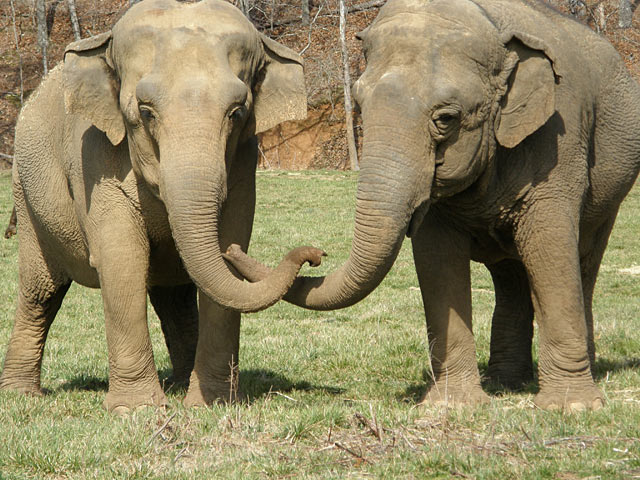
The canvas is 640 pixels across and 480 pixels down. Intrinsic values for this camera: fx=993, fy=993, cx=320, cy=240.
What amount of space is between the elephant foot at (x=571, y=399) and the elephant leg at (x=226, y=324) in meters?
2.18

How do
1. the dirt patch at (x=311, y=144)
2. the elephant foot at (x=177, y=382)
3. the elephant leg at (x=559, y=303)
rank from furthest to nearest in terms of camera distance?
the dirt patch at (x=311, y=144) → the elephant foot at (x=177, y=382) → the elephant leg at (x=559, y=303)

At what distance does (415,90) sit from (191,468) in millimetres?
2631

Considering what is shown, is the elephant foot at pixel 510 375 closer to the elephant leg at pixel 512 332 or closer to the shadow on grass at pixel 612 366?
the elephant leg at pixel 512 332

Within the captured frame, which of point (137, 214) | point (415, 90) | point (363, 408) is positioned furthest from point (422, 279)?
point (137, 214)

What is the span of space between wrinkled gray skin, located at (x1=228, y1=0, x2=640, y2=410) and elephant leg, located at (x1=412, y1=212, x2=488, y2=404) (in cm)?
1

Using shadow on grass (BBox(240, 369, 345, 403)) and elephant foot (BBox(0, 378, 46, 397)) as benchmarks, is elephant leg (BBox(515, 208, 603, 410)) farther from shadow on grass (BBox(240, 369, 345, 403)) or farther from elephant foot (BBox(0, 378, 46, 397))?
elephant foot (BBox(0, 378, 46, 397))

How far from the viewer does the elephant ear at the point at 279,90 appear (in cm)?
711

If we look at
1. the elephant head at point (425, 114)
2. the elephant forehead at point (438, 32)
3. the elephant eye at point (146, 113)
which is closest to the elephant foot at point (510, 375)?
the elephant head at point (425, 114)

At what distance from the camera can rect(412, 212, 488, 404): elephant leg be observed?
7062 millimetres

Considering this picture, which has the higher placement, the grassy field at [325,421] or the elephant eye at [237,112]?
the elephant eye at [237,112]

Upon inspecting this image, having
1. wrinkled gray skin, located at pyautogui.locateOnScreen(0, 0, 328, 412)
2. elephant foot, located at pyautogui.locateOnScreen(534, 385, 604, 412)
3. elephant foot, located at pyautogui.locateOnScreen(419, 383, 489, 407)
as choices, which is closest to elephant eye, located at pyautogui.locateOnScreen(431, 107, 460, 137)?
wrinkled gray skin, located at pyautogui.locateOnScreen(0, 0, 328, 412)

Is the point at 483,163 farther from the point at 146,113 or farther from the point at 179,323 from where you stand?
the point at 179,323

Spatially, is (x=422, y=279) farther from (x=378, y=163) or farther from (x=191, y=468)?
(x=191, y=468)

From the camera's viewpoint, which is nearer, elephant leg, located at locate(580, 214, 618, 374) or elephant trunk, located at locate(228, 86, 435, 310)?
elephant trunk, located at locate(228, 86, 435, 310)
